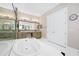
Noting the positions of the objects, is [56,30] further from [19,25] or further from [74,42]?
[19,25]

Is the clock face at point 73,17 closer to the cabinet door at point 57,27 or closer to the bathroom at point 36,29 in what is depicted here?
the bathroom at point 36,29

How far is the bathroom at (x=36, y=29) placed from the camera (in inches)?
44.4

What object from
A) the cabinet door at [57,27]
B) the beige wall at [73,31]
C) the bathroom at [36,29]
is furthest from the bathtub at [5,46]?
the beige wall at [73,31]

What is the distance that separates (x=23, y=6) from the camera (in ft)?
5.09

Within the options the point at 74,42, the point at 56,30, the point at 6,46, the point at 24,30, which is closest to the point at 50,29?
the point at 56,30

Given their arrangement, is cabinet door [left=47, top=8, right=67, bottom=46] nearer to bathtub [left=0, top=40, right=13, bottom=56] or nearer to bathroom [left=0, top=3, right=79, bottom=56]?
bathroom [left=0, top=3, right=79, bottom=56]

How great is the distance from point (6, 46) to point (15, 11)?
71 centimetres

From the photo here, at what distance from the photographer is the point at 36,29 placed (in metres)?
1.57

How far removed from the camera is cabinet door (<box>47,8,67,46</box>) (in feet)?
6.91

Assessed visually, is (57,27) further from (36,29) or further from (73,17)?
(36,29)

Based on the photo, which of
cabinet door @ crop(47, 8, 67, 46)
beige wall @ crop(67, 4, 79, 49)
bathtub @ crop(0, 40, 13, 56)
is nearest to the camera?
bathtub @ crop(0, 40, 13, 56)

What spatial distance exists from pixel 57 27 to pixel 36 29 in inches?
40.2

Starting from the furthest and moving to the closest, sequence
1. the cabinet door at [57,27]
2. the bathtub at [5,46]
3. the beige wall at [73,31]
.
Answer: the cabinet door at [57,27]
the beige wall at [73,31]
the bathtub at [5,46]

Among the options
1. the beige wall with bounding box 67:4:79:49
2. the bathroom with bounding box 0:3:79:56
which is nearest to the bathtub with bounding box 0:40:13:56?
the bathroom with bounding box 0:3:79:56
